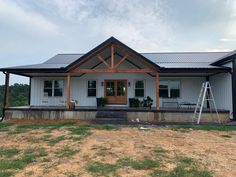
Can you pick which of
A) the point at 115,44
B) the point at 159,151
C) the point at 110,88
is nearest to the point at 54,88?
the point at 110,88

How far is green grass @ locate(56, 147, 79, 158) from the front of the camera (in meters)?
4.96

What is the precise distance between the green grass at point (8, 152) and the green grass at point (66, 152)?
44.9 inches

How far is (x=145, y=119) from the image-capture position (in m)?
10.7

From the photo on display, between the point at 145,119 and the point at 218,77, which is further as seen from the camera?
the point at 218,77

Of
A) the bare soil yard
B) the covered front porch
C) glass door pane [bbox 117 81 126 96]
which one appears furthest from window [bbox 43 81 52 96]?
the bare soil yard

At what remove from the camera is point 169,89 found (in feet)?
46.8

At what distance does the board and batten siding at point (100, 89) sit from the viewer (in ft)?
46.1

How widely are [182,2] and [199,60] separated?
4437mm

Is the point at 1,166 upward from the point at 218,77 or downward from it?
downward

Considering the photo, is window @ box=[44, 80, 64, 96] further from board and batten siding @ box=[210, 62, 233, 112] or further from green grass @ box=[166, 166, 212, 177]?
green grass @ box=[166, 166, 212, 177]

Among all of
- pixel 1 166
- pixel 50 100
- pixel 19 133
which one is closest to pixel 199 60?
pixel 50 100

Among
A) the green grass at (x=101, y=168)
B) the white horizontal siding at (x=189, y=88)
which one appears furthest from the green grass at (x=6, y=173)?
the white horizontal siding at (x=189, y=88)

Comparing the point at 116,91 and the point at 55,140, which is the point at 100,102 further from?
the point at 55,140

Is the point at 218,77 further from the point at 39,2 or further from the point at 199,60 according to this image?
the point at 39,2
